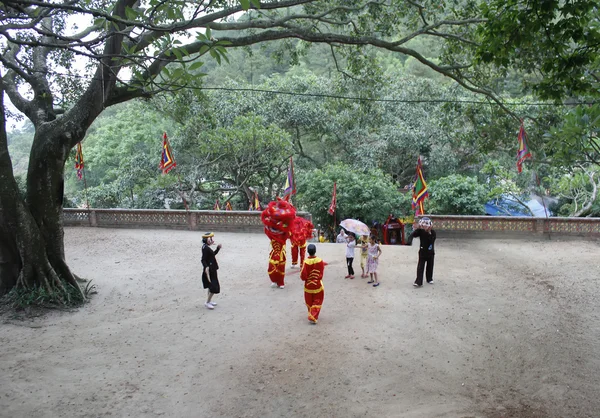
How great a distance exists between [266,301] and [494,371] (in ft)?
15.3

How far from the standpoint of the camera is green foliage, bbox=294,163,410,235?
18750 millimetres

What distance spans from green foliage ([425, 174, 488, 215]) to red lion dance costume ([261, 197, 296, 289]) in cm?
860

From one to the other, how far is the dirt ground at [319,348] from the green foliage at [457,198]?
501 cm

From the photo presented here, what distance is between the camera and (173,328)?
883 centimetres

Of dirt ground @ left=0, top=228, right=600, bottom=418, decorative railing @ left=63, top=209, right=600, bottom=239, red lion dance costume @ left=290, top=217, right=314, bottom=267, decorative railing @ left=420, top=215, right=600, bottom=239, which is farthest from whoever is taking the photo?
decorative railing @ left=63, top=209, right=600, bottom=239

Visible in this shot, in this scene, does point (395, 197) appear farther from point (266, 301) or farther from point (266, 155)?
point (266, 301)

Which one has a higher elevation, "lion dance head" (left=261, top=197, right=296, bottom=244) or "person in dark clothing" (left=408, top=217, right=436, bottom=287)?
"lion dance head" (left=261, top=197, right=296, bottom=244)

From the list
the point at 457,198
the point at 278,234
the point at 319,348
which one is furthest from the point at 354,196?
the point at 319,348

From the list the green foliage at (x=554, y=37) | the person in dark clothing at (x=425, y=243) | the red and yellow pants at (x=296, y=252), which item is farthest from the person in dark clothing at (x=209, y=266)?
the green foliage at (x=554, y=37)

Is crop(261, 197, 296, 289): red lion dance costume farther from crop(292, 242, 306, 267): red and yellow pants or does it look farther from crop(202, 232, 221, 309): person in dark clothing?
crop(202, 232, 221, 309): person in dark clothing

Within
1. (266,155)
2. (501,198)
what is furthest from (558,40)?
(266,155)

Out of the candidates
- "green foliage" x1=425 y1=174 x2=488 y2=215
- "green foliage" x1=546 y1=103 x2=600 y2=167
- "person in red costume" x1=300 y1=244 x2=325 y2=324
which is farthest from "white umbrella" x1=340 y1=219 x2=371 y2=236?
"green foliage" x1=425 y1=174 x2=488 y2=215

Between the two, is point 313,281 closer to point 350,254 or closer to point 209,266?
point 209,266

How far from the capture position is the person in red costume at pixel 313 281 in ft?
28.7
